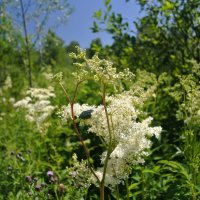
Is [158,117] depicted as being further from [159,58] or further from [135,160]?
[135,160]

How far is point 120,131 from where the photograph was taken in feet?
7.57

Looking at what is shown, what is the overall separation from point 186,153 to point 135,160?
2.63 ft

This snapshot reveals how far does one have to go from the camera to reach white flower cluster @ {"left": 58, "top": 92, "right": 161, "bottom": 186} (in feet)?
7.55

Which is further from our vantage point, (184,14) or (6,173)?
(184,14)

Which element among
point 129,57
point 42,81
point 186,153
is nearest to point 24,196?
point 186,153

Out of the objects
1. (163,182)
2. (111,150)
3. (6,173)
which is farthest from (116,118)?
(6,173)

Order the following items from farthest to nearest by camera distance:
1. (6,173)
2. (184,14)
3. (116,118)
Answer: (184,14), (6,173), (116,118)

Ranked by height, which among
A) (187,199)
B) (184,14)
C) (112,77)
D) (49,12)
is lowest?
(187,199)

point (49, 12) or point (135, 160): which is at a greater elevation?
point (49, 12)

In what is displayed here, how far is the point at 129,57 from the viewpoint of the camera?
5.62 metres

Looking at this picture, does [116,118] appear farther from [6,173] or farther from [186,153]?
[6,173]

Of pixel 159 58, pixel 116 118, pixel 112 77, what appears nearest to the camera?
pixel 112 77

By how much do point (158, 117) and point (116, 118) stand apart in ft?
8.50

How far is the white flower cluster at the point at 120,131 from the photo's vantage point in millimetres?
2303
